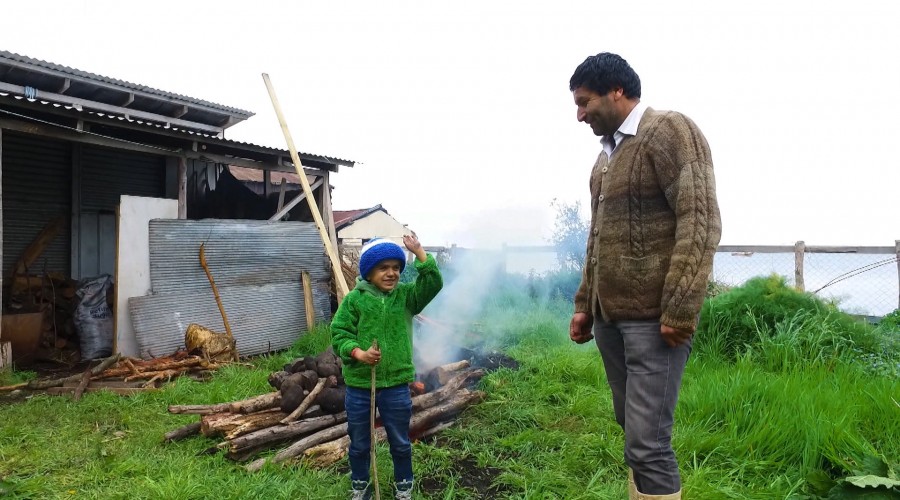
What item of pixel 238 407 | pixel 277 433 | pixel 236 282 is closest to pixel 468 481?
pixel 277 433

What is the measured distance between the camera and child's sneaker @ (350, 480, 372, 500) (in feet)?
9.89

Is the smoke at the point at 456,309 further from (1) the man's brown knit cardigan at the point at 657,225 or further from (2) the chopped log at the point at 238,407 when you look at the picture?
(1) the man's brown knit cardigan at the point at 657,225

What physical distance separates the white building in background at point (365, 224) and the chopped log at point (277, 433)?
57.4 ft

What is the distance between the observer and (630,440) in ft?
7.00

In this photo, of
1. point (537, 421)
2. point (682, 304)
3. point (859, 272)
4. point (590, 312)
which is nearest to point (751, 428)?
point (537, 421)

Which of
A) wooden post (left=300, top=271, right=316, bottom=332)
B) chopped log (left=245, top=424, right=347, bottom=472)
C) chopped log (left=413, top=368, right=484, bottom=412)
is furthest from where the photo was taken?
wooden post (left=300, top=271, right=316, bottom=332)

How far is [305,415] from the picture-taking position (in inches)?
169

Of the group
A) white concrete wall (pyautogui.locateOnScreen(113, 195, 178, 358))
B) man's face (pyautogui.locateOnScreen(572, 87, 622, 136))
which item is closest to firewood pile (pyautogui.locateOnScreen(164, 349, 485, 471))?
man's face (pyautogui.locateOnScreen(572, 87, 622, 136))

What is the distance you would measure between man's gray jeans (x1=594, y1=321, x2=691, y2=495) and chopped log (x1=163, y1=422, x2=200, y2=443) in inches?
141

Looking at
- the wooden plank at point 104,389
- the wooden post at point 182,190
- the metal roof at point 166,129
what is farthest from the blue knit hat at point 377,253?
the wooden post at point 182,190

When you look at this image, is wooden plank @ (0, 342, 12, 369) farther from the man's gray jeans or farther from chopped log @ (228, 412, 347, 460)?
the man's gray jeans

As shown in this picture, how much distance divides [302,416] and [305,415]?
32 mm

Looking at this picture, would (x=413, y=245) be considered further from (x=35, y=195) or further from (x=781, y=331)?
(x=35, y=195)

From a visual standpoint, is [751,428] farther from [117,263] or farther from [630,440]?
[117,263]
